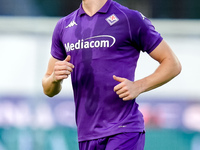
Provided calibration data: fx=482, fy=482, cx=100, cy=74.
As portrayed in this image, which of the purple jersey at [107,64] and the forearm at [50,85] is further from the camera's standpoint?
the forearm at [50,85]

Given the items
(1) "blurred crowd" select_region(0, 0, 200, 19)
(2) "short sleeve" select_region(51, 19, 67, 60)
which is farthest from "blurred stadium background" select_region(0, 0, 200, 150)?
(2) "short sleeve" select_region(51, 19, 67, 60)

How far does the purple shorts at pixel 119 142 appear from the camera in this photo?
2834 millimetres

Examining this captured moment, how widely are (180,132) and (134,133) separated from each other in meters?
3.42

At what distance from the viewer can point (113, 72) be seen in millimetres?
2877

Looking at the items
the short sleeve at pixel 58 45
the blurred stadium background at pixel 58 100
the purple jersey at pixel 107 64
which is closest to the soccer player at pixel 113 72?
the purple jersey at pixel 107 64

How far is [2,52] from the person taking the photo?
6.26m

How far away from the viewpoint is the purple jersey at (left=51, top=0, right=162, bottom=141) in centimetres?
288

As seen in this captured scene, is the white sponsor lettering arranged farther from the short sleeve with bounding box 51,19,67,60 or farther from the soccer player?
the short sleeve with bounding box 51,19,67,60

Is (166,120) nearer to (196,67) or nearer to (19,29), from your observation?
(196,67)

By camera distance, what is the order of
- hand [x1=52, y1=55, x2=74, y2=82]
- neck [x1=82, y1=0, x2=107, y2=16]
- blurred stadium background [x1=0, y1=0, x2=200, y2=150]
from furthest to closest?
1. blurred stadium background [x1=0, y1=0, x2=200, y2=150]
2. neck [x1=82, y1=0, x2=107, y2=16]
3. hand [x1=52, y1=55, x2=74, y2=82]

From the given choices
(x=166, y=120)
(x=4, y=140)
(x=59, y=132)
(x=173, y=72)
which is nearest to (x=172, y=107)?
(x=166, y=120)

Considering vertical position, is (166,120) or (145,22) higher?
(145,22)

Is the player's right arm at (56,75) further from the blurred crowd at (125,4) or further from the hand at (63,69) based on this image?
the blurred crowd at (125,4)

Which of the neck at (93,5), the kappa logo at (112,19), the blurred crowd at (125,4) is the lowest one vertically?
the kappa logo at (112,19)
